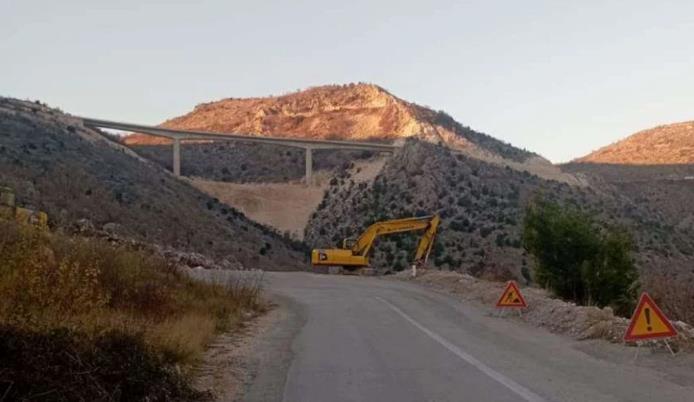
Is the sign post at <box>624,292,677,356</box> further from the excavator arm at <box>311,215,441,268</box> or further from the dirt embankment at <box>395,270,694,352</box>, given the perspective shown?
the excavator arm at <box>311,215,441,268</box>

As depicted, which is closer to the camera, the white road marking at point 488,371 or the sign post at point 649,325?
the white road marking at point 488,371

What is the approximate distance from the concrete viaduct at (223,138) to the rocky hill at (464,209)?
3762 millimetres

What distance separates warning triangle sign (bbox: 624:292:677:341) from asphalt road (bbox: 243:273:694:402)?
Result: 18.7 inches

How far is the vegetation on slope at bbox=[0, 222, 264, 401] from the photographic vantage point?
6.61 m

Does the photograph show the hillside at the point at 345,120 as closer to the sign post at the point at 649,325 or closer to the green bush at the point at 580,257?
the green bush at the point at 580,257

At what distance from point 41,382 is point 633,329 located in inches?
370

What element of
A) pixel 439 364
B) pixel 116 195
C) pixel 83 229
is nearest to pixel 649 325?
pixel 439 364

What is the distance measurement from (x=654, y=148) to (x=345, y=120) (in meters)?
53.9

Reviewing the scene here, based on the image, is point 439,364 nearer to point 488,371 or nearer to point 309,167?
point 488,371

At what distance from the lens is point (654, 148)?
126 metres

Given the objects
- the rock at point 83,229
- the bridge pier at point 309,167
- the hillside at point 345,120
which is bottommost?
the rock at point 83,229

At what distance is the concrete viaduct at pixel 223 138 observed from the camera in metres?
85.5

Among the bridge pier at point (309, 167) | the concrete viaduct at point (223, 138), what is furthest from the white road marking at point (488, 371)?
the bridge pier at point (309, 167)

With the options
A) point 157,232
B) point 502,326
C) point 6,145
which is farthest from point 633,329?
point 6,145
